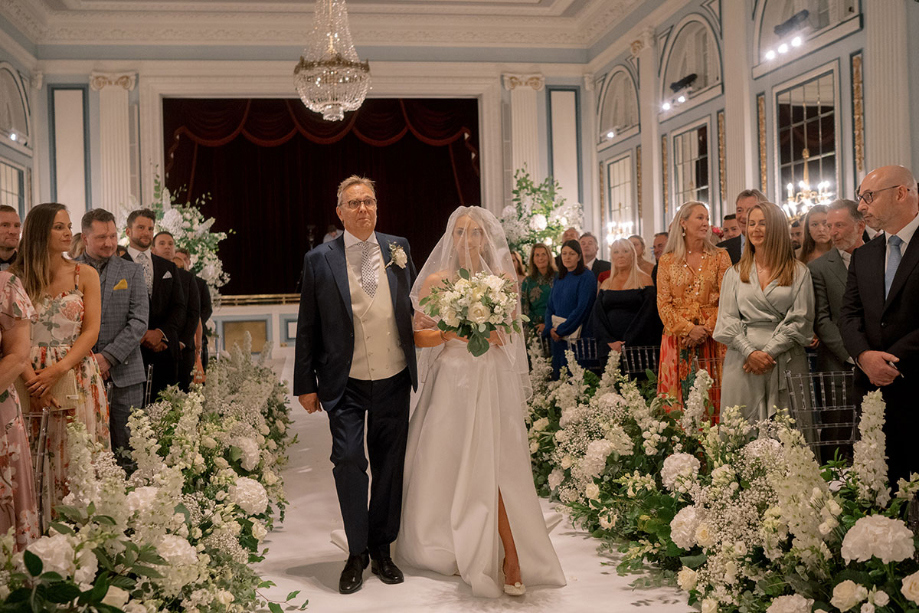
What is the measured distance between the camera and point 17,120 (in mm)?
12070

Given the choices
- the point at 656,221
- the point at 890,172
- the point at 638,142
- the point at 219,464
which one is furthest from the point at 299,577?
the point at 638,142

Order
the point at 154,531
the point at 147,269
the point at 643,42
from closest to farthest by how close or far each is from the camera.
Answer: the point at 154,531, the point at 147,269, the point at 643,42

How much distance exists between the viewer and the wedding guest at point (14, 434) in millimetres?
2928

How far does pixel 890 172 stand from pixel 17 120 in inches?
469

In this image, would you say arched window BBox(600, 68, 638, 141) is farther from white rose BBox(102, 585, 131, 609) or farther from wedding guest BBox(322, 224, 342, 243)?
white rose BBox(102, 585, 131, 609)

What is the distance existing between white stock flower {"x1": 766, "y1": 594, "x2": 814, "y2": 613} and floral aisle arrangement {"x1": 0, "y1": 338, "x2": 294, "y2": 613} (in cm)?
183

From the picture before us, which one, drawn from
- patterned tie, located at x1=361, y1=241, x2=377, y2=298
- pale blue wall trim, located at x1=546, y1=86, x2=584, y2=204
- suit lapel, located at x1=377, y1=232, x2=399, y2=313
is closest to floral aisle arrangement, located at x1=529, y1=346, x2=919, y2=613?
suit lapel, located at x1=377, y1=232, x2=399, y2=313

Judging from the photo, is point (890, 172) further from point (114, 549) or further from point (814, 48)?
point (814, 48)

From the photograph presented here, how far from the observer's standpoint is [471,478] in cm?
381

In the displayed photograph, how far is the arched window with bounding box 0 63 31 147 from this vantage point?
38.0 ft

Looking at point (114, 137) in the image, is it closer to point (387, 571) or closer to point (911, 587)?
point (387, 571)

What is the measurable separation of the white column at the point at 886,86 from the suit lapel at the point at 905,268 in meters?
4.27

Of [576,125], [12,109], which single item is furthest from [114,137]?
[576,125]

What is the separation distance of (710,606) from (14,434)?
2507 millimetres
